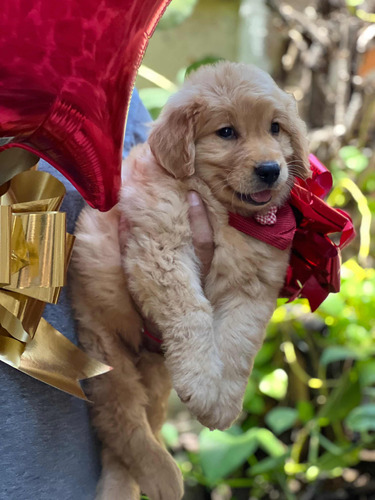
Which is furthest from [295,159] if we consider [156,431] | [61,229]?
[156,431]

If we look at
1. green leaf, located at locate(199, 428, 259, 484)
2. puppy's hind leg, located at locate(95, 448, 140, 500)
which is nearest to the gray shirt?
puppy's hind leg, located at locate(95, 448, 140, 500)

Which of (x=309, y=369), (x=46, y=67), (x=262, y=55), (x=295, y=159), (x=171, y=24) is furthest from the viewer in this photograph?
(x=262, y=55)

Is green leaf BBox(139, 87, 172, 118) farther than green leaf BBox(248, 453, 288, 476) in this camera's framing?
No

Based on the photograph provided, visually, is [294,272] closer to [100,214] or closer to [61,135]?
[100,214]

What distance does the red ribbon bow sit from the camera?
0.67 metres

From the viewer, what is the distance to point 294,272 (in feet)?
2.38

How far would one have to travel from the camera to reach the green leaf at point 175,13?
1.42 metres

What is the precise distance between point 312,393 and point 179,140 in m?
1.67

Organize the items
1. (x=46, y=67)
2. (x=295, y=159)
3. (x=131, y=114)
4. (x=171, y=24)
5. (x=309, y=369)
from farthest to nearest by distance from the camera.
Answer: (x=309, y=369) < (x=171, y=24) < (x=131, y=114) < (x=295, y=159) < (x=46, y=67)

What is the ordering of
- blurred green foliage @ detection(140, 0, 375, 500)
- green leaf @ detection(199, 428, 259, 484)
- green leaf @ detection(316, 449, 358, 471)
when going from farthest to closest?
green leaf @ detection(316, 449, 358, 471)
blurred green foliage @ detection(140, 0, 375, 500)
green leaf @ detection(199, 428, 259, 484)

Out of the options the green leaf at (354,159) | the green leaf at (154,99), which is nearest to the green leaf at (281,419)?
the green leaf at (354,159)

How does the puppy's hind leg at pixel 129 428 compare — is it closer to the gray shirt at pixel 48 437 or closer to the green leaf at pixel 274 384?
the gray shirt at pixel 48 437

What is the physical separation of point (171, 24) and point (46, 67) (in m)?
1.05

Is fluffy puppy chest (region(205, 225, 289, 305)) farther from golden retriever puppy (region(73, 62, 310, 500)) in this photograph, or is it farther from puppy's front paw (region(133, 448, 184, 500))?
puppy's front paw (region(133, 448, 184, 500))
